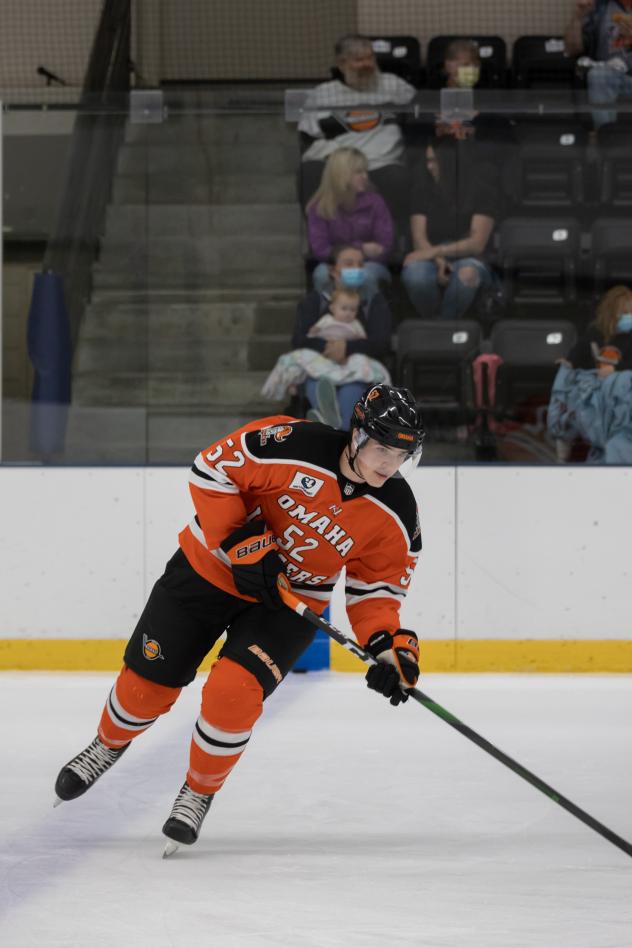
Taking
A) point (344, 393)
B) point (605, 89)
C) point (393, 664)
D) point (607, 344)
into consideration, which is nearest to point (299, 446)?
point (393, 664)

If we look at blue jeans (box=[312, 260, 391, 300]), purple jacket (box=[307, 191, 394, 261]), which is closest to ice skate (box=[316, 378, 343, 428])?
blue jeans (box=[312, 260, 391, 300])

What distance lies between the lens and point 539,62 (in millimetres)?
6066

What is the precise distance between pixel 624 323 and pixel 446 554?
3.73 feet

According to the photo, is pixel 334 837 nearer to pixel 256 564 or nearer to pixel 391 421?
pixel 256 564

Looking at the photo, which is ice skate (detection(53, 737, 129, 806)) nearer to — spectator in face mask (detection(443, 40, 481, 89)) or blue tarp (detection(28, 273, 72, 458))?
blue tarp (detection(28, 273, 72, 458))

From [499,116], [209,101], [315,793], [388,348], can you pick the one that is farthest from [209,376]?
[315,793]

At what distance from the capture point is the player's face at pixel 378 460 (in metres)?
2.31

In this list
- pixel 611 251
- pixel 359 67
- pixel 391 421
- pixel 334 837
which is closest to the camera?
pixel 391 421

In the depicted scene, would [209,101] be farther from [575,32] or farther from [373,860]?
[373,860]

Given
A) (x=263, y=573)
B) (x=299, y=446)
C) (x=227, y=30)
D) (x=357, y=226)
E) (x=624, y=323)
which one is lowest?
(x=263, y=573)

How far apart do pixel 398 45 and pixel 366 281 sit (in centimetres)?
196

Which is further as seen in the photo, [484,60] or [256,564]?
[484,60]

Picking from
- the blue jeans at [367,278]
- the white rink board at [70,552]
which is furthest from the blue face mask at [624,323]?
the white rink board at [70,552]

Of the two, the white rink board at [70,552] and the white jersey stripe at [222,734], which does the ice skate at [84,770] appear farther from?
the white rink board at [70,552]
